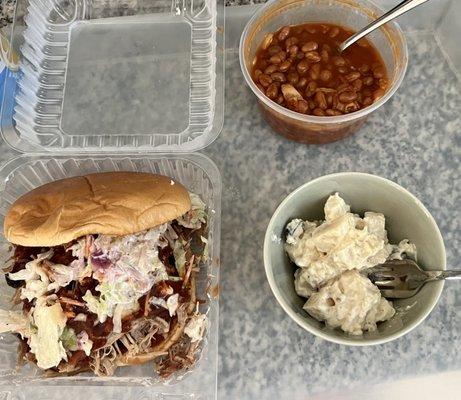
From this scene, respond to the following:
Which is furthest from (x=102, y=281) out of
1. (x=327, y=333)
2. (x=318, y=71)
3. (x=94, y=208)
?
(x=318, y=71)

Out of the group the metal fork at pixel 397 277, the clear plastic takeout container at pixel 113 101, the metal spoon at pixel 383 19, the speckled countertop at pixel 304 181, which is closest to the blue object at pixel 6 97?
the clear plastic takeout container at pixel 113 101

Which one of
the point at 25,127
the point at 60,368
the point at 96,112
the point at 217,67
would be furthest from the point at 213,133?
the point at 60,368

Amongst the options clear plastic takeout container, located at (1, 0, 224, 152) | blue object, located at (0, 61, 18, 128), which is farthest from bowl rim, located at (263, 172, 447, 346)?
blue object, located at (0, 61, 18, 128)

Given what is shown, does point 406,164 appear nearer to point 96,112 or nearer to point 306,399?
point 306,399

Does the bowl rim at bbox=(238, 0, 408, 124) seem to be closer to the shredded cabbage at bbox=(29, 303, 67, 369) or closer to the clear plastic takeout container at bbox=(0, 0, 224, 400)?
the clear plastic takeout container at bbox=(0, 0, 224, 400)

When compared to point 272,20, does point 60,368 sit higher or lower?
lower
